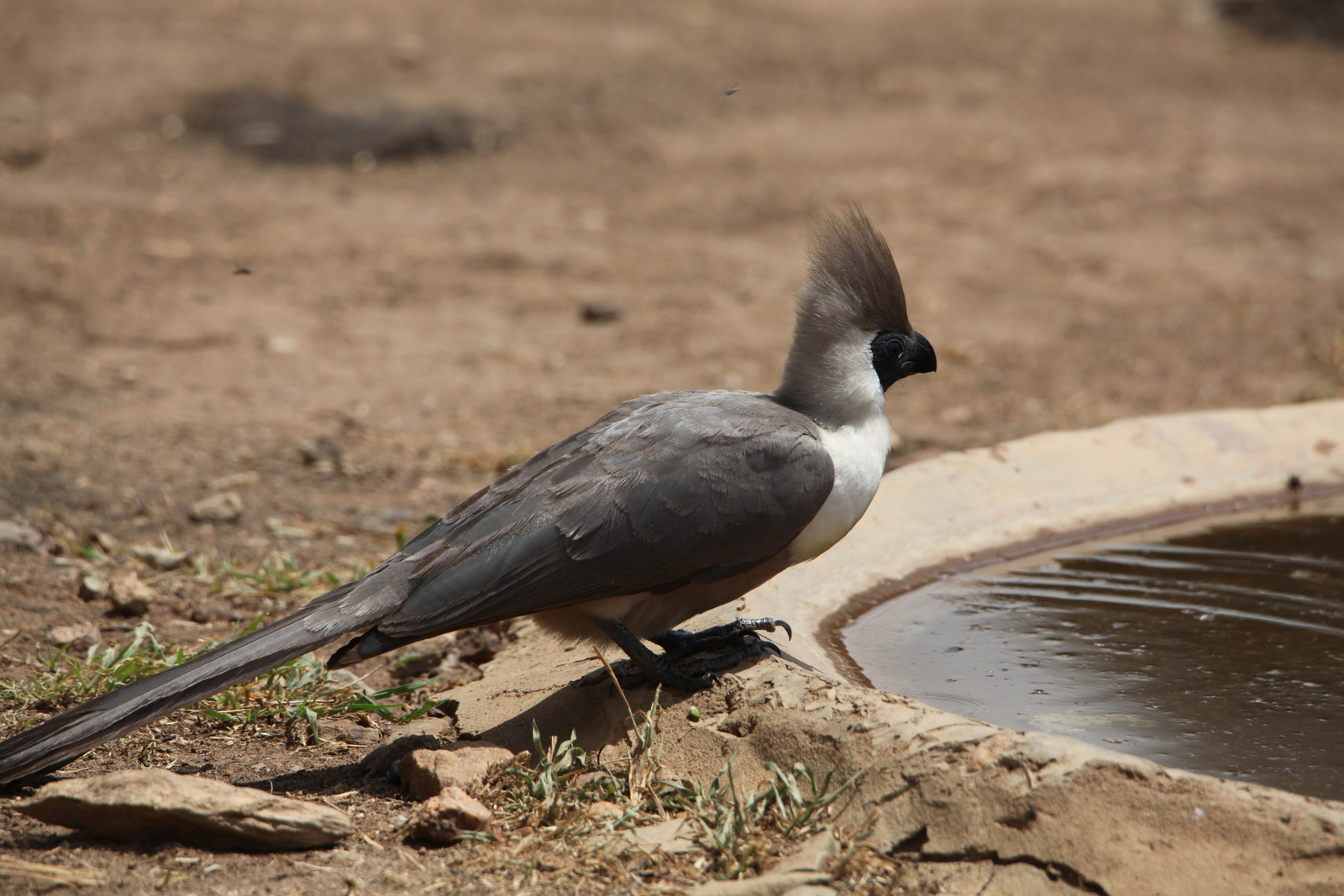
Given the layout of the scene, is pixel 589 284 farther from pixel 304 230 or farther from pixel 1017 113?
pixel 1017 113

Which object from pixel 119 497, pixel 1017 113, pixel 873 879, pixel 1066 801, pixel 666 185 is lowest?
pixel 119 497

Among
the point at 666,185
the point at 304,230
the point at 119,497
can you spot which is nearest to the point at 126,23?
the point at 304,230

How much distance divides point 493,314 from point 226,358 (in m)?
1.67

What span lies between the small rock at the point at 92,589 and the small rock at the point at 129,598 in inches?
1.5

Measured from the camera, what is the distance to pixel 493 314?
7723 millimetres

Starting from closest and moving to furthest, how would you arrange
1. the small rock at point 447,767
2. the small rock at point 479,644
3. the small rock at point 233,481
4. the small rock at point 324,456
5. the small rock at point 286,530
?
the small rock at point 447,767 → the small rock at point 479,644 → the small rock at point 286,530 → the small rock at point 233,481 → the small rock at point 324,456

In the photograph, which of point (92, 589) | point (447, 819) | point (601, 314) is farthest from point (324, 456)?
point (447, 819)

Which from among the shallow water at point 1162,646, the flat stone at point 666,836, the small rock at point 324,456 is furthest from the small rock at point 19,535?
the shallow water at point 1162,646

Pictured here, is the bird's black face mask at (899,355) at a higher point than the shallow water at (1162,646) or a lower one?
higher

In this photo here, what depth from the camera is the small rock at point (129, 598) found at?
427 centimetres

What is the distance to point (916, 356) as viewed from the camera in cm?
375

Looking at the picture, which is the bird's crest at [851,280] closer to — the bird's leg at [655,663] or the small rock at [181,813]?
the bird's leg at [655,663]

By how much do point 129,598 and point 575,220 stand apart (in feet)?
17.8

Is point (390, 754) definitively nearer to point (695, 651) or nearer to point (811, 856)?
point (695, 651)
